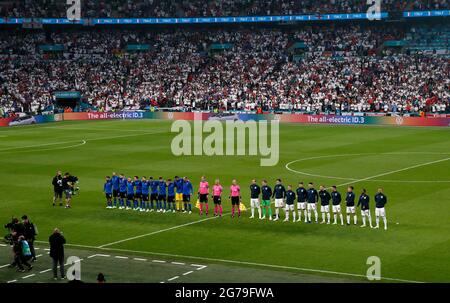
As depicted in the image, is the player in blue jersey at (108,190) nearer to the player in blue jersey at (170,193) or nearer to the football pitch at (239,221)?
the football pitch at (239,221)

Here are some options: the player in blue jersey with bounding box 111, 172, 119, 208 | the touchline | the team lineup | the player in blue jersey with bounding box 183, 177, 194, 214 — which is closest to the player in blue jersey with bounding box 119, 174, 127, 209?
the team lineup

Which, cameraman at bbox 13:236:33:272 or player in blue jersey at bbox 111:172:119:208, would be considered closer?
cameraman at bbox 13:236:33:272

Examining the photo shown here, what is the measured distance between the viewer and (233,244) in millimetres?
29516

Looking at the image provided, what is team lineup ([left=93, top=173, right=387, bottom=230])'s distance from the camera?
32312 millimetres

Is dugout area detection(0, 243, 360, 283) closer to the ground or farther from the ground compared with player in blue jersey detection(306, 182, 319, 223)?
closer to the ground

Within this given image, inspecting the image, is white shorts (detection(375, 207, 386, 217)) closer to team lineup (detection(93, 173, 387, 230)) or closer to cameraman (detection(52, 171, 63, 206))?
team lineup (detection(93, 173, 387, 230))

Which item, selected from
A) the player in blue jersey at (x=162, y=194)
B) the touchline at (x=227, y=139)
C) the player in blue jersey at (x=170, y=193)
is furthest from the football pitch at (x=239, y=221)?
the touchline at (x=227, y=139)

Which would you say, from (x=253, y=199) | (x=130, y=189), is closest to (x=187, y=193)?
(x=130, y=189)

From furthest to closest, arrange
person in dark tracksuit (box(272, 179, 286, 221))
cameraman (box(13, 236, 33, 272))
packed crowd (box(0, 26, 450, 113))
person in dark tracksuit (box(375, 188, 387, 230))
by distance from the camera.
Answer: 1. packed crowd (box(0, 26, 450, 113))
2. person in dark tracksuit (box(272, 179, 286, 221))
3. person in dark tracksuit (box(375, 188, 387, 230))
4. cameraman (box(13, 236, 33, 272))

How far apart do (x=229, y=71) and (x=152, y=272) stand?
7135 centimetres

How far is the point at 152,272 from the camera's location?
25.8 m

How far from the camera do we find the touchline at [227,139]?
56.3 meters

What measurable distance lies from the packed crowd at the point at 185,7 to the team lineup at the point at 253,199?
62590mm

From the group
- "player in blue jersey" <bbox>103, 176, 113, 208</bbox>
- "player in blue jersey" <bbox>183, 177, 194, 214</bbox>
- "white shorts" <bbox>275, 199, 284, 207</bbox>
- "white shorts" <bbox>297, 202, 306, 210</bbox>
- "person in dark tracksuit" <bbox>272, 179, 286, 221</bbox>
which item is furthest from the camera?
"player in blue jersey" <bbox>103, 176, 113, 208</bbox>
